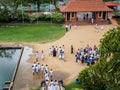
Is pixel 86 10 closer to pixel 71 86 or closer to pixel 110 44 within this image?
pixel 71 86

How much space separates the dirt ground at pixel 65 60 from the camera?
24811 mm

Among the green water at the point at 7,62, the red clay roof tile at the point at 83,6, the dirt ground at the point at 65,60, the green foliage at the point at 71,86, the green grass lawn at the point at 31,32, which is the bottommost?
the green water at the point at 7,62

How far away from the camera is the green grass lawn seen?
36062mm

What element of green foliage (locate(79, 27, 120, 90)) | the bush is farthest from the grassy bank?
the bush

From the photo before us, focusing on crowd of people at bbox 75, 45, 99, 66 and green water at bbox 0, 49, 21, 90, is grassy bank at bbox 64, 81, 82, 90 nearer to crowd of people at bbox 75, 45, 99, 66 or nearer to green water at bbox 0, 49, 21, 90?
crowd of people at bbox 75, 45, 99, 66

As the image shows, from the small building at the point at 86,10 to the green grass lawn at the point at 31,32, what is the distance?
104 inches

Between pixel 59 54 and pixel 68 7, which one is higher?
pixel 68 7

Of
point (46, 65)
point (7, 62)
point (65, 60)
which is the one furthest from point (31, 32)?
point (46, 65)

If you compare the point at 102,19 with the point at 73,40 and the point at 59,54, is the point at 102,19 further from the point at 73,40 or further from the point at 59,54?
the point at 59,54

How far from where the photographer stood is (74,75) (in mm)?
25672

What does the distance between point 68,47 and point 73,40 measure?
108 inches

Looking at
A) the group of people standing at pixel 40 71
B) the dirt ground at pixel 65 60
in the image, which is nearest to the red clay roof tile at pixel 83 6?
the dirt ground at pixel 65 60

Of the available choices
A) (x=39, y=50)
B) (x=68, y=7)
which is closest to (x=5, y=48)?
(x=39, y=50)

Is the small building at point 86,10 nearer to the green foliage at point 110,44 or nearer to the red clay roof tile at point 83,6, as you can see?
the red clay roof tile at point 83,6
